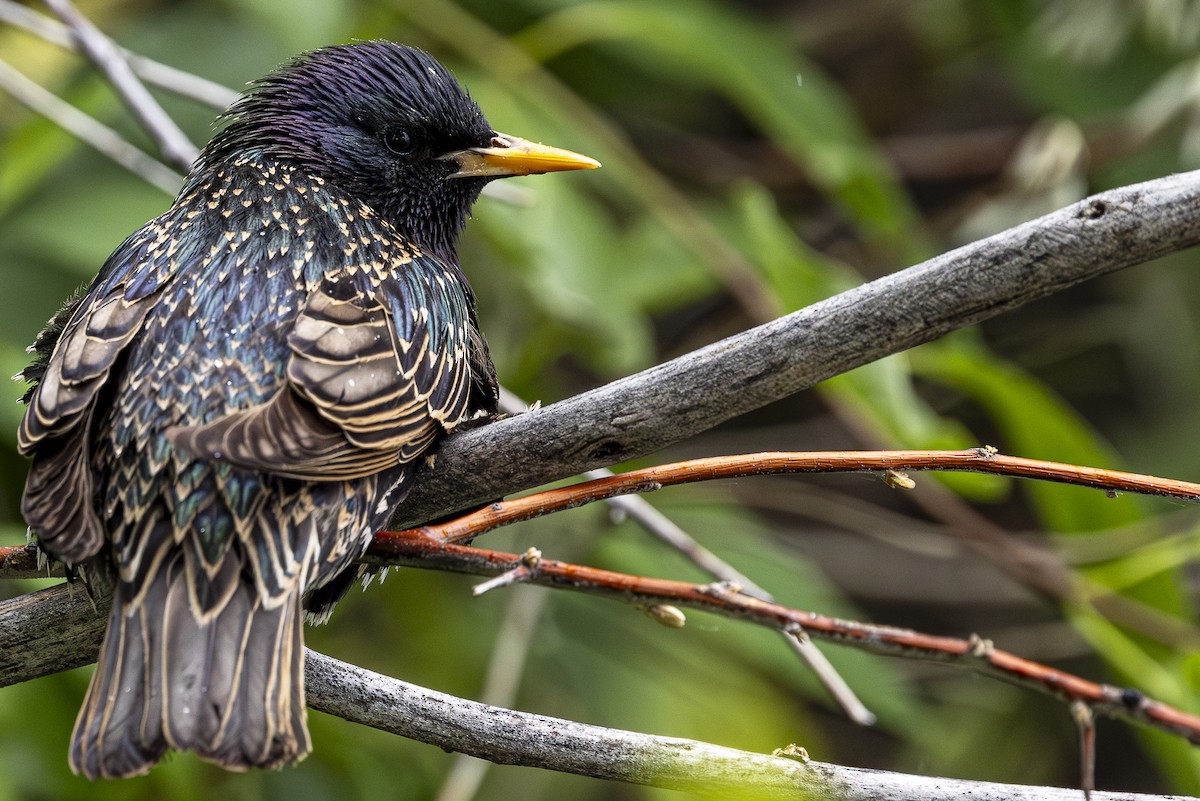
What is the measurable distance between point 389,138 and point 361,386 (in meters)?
1.05

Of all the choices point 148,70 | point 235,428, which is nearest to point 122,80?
point 148,70

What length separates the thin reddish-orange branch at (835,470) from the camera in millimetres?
2008

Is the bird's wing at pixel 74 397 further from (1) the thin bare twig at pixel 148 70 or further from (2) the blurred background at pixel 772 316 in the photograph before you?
(2) the blurred background at pixel 772 316

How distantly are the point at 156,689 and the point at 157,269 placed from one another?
0.98 m

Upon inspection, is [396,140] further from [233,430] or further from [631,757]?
[631,757]

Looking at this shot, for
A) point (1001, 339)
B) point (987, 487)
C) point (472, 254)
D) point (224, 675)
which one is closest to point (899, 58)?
point (1001, 339)

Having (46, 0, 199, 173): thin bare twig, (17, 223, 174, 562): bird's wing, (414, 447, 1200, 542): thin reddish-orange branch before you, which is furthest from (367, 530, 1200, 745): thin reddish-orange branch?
(46, 0, 199, 173): thin bare twig

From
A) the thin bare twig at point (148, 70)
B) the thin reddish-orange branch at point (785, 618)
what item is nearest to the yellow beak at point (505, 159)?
the thin bare twig at point (148, 70)

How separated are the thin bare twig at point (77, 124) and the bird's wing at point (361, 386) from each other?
110cm

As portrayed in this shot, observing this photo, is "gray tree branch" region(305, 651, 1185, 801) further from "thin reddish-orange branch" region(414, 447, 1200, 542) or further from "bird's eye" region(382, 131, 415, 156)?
"bird's eye" region(382, 131, 415, 156)

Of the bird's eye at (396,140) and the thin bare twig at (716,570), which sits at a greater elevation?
the bird's eye at (396,140)

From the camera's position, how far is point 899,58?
6547 mm

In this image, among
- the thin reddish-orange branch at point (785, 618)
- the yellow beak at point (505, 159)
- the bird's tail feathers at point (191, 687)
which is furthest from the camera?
the yellow beak at point (505, 159)

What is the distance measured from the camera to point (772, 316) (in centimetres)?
468
